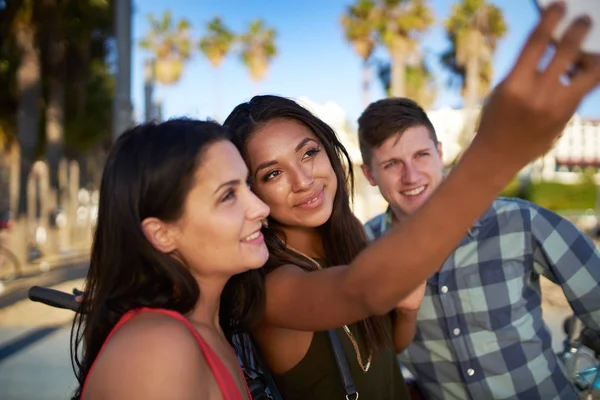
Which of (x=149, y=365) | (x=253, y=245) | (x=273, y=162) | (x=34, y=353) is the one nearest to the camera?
(x=149, y=365)

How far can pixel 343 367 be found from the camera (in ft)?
5.79

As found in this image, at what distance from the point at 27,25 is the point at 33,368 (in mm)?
9901

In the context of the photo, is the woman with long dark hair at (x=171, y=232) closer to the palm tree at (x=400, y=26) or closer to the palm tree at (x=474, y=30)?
the palm tree at (x=400, y=26)

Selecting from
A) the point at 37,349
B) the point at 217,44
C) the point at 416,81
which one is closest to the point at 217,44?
the point at 217,44

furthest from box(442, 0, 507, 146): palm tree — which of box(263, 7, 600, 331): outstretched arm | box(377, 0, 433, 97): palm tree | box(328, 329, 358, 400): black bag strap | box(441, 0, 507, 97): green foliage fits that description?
box(263, 7, 600, 331): outstretched arm

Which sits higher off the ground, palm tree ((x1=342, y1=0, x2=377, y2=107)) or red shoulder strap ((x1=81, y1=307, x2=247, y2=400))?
palm tree ((x1=342, y1=0, x2=377, y2=107))

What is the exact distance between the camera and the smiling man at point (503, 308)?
2.33 meters

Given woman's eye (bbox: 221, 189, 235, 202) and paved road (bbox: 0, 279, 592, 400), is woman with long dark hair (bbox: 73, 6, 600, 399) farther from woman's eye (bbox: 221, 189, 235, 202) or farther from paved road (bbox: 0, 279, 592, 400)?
Answer: paved road (bbox: 0, 279, 592, 400)

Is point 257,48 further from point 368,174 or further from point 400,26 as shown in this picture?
point 368,174

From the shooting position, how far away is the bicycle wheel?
10133 mm

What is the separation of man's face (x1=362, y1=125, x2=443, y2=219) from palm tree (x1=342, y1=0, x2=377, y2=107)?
77.9ft

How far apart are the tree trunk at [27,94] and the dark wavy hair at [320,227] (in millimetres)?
12448

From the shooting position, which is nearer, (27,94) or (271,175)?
(271,175)

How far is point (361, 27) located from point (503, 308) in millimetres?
24908
